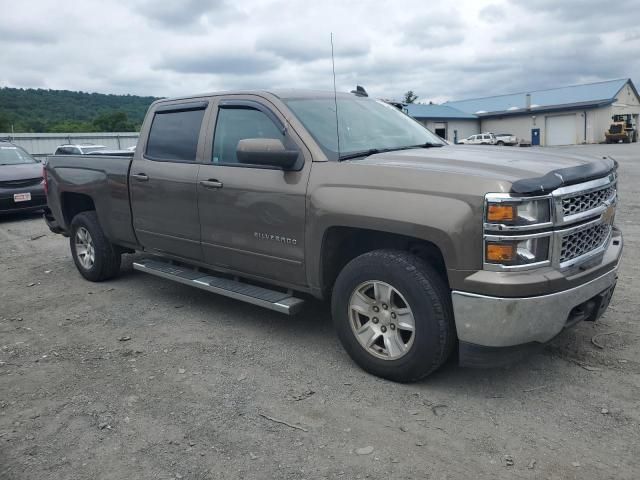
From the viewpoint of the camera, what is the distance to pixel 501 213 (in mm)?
3154

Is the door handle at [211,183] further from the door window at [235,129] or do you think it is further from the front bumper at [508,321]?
the front bumper at [508,321]

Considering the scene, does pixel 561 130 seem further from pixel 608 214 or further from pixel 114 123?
pixel 608 214

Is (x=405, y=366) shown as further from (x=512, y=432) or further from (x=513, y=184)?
(x=513, y=184)

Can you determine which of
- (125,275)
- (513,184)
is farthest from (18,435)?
(125,275)

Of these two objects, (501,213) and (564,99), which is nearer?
(501,213)

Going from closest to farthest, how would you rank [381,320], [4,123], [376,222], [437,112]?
1. [376,222]
2. [381,320]
3. [4,123]
4. [437,112]

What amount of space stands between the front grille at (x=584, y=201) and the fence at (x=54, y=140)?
2626 cm

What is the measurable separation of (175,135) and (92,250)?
2017 millimetres

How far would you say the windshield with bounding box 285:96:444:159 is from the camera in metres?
4.28

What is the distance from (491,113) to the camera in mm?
57125

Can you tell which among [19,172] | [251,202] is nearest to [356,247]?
[251,202]

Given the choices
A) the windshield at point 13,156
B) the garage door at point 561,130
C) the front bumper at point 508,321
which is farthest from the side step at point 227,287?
the garage door at point 561,130

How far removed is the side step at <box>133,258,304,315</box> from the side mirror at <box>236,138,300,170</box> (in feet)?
3.34

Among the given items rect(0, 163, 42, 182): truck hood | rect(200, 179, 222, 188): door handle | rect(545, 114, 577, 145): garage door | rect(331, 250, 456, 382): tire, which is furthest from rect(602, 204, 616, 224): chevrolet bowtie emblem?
rect(545, 114, 577, 145): garage door
